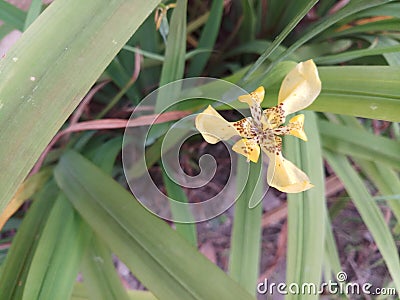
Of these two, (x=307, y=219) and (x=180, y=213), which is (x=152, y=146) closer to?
(x=180, y=213)

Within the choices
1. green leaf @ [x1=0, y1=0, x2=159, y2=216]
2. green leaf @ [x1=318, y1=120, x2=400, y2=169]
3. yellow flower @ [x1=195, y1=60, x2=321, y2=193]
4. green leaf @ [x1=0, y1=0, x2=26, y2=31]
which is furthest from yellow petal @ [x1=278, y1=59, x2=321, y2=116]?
green leaf @ [x1=0, y1=0, x2=26, y2=31]


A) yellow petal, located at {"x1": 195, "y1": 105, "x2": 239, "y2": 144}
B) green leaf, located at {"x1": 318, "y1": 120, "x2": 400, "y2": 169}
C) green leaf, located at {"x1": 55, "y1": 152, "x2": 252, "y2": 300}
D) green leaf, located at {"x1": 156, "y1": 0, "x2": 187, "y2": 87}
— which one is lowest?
green leaf, located at {"x1": 55, "y1": 152, "x2": 252, "y2": 300}

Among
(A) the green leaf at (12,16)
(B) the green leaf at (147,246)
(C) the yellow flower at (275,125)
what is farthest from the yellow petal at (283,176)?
(A) the green leaf at (12,16)

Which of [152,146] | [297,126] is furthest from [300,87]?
[152,146]

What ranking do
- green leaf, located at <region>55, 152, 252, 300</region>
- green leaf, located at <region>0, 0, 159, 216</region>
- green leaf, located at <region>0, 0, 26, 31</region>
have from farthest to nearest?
green leaf, located at <region>0, 0, 26, 31</region>
green leaf, located at <region>55, 152, 252, 300</region>
green leaf, located at <region>0, 0, 159, 216</region>

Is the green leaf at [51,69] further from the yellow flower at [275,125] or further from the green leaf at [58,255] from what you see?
the green leaf at [58,255]

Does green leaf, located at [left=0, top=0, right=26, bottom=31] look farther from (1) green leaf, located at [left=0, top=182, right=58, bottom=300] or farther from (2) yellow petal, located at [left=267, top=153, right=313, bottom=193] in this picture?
(2) yellow petal, located at [left=267, top=153, right=313, bottom=193]

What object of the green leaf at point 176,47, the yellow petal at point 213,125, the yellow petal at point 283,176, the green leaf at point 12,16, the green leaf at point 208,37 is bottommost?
the yellow petal at point 283,176
